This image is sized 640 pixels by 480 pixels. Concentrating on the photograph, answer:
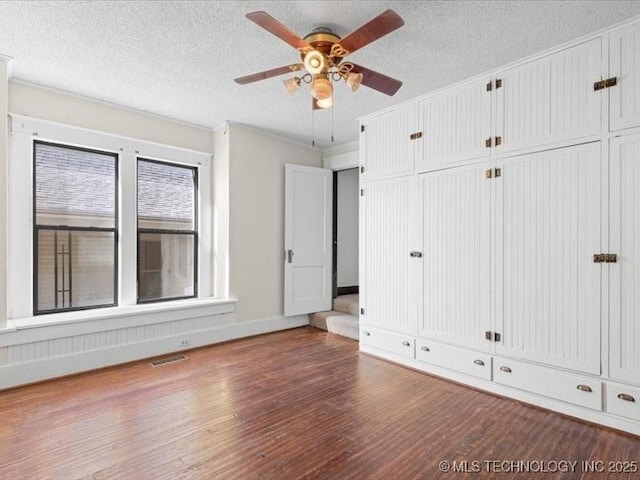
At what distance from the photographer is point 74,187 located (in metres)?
3.48

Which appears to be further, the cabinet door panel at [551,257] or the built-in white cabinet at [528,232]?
the cabinet door panel at [551,257]

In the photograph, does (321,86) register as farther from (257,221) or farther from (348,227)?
(348,227)

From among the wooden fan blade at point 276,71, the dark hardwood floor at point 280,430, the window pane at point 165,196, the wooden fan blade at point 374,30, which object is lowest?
the dark hardwood floor at point 280,430

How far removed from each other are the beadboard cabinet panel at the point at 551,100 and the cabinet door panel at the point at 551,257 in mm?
133

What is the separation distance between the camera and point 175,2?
204 centimetres

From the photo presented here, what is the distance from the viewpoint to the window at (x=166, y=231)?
3.95 m

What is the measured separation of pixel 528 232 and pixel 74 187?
420cm

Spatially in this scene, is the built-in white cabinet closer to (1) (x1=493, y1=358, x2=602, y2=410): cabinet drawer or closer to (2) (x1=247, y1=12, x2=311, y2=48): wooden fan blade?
(1) (x1=493, y1=358, x2=602, y2=410): cabinet drawer

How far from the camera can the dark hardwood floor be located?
186cm

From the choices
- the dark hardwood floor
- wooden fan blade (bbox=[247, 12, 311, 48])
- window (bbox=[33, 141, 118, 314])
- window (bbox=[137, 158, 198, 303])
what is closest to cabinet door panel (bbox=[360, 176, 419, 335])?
the dark hardwood floor

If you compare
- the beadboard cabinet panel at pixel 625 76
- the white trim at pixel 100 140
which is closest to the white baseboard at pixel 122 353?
the white trim at pixel 100 140

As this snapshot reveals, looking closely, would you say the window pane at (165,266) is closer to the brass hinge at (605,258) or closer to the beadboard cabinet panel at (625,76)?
the brass hinge at (605,258)

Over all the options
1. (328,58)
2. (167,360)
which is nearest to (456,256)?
(328,58)

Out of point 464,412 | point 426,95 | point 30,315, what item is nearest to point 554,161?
point 426,95
